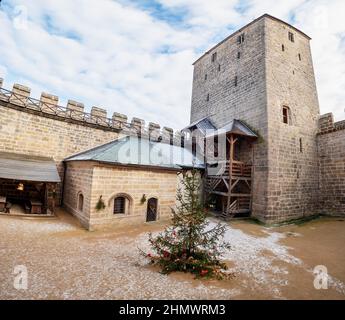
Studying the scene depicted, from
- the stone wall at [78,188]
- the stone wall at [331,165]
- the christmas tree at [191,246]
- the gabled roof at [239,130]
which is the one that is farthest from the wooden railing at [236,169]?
the stone wall at [78,188]

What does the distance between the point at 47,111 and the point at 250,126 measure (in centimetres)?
1378

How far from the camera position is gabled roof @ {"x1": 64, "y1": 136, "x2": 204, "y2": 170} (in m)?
9.79

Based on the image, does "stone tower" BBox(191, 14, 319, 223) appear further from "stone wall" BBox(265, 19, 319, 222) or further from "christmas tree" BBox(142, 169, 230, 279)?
"christmas tree" BBox(142, 169, 230, 279)

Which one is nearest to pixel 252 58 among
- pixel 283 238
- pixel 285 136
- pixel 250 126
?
pixel 250 126

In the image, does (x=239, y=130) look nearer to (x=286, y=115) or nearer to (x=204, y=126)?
(x=286, y=115)

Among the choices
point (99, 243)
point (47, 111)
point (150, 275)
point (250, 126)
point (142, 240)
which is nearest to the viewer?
point (150, 275)

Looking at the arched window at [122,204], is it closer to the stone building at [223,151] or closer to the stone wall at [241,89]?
the stone building at [223,151]

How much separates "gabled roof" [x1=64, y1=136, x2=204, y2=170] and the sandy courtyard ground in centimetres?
343

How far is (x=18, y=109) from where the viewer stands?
37.3ft

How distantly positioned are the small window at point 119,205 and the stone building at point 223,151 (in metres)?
0.05

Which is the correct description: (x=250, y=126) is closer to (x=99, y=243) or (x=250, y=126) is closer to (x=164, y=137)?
(x=164, y=137)

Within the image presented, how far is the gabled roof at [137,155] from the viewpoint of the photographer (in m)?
9.79

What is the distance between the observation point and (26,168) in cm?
997

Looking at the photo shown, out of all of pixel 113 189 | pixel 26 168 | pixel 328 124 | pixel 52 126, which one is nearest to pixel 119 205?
pixel 113 189
